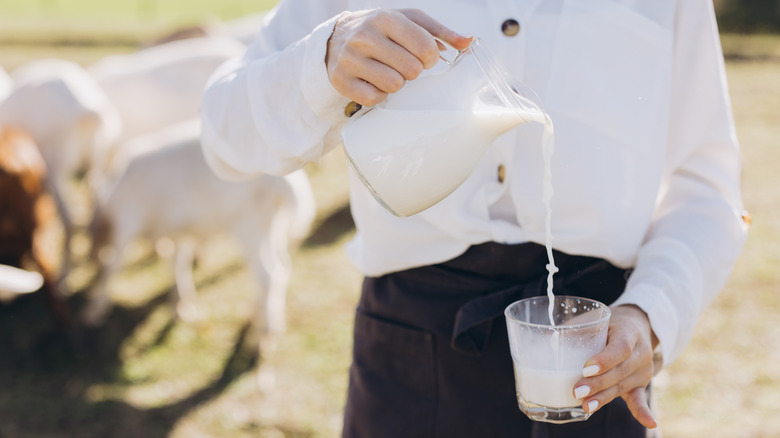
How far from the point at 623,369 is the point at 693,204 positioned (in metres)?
0.35

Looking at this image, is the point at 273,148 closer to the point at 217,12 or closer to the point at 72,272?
the point at 72,272

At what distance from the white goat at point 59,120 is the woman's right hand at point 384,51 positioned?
142 inches

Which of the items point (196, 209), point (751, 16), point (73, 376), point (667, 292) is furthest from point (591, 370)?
point (751, 16)

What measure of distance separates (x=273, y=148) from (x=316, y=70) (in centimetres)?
14

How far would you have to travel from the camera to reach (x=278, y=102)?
1.00 meters

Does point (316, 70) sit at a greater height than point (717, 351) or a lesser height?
greater

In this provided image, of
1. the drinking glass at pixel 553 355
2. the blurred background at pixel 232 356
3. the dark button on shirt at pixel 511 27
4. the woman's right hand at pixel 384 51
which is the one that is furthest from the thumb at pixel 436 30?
the blurred background at pixel 232 356

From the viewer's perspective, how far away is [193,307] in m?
4.04

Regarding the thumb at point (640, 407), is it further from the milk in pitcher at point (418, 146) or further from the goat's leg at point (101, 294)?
the goat's leg at point (101, 294)

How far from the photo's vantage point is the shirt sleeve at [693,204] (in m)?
1.06

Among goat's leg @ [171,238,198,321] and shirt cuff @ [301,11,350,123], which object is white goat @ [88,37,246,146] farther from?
shirt cuff @ [301,11,350,123]

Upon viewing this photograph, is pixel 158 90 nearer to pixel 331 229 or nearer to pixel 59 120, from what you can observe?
pixel 59 120

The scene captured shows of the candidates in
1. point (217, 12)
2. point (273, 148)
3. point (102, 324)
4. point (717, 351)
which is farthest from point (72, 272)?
point (217, 12)

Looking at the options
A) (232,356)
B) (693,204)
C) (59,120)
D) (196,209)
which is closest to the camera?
(693,204)
